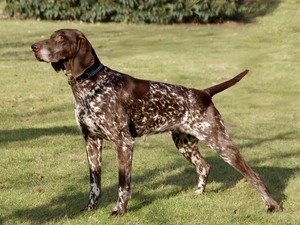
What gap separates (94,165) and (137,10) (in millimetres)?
22536

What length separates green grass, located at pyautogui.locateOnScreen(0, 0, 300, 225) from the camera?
7441mm

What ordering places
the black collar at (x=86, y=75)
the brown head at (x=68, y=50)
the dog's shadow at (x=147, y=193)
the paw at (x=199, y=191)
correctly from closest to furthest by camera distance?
the brown head at (x=68, y=50) → the black collar at (x=86, y=75) → the dog's shadow at (x=147, y=193) → the paw at (x=199, y=191)

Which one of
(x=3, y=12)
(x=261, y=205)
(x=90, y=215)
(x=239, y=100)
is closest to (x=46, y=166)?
(x=90, y=215)

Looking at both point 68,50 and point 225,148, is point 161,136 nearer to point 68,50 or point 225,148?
point 225,148

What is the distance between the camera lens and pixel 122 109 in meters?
7.00

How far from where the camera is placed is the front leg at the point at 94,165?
735 cm

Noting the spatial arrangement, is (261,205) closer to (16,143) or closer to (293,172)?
(293,172)

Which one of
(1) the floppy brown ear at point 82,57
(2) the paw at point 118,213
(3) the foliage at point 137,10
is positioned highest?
(1) the floppy brown ear at point 82,57

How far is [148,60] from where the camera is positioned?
21.4 meters

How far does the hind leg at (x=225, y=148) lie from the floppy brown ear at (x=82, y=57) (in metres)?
1.61

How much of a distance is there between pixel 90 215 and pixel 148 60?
1459cm

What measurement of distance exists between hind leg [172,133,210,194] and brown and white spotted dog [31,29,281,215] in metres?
0.30

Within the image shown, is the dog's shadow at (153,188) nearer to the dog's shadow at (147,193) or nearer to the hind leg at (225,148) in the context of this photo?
the dog's shadow at (147,193)

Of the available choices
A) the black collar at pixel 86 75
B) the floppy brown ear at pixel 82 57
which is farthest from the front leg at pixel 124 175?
the floppy brown ear at pixel 82 57
